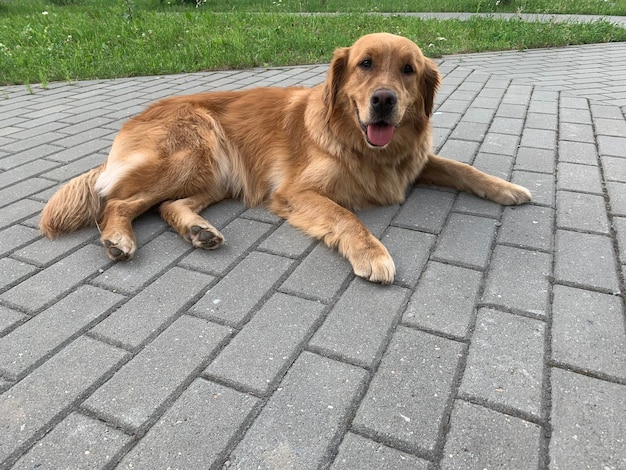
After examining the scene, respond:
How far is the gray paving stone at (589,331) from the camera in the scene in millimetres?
1772

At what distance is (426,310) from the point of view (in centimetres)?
208

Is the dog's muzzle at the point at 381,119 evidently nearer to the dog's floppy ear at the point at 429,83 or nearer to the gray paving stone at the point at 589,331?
the dog's floppy ear at the point at 429,83

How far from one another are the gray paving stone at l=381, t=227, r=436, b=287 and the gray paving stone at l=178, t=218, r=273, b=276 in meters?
0.77

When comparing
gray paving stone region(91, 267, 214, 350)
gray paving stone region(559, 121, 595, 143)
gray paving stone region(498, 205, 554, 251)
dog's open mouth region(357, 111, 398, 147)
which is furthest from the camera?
gray paving stone region(559, 121, 595, 143)

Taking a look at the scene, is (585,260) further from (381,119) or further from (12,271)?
(12,271)

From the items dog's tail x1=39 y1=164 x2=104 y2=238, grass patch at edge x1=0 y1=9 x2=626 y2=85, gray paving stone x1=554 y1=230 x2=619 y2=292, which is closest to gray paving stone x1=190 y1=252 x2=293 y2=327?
dog's tail x1=39 y1=164 x2=104 y2=238

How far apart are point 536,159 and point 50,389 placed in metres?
3.59

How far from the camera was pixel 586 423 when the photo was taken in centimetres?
153

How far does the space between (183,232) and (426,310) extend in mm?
1477

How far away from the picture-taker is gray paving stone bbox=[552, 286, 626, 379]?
1.77 m

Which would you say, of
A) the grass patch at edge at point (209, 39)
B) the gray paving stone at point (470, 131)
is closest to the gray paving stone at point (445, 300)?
the gray paving stone at point (470, 131)

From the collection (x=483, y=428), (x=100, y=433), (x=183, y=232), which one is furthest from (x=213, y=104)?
(x=483, y=428)

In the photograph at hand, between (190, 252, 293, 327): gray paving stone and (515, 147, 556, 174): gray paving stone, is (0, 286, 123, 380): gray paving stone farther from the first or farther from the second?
(515, 147, 556, 174): gray paving stone

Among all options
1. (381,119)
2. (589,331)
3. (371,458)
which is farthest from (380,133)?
(371,458)
